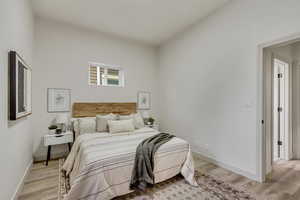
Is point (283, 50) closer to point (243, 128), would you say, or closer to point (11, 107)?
point (243, 128)

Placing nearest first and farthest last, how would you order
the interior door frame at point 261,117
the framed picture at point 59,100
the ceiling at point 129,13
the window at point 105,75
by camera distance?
1. the interior door frame at point 261,117
2. the ceiling at point 129,13
3. the framed picture at point 59,100
4. the window at point 105,75

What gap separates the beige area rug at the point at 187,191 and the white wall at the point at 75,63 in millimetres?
1763

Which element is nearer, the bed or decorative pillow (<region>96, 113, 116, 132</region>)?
the bed

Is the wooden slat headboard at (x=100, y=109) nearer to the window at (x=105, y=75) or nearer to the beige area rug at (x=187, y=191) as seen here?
the window at (x=105, y=75)

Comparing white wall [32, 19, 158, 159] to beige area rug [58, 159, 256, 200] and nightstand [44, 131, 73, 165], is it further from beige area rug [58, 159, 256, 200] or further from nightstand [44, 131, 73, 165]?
beige area rug [58, 159, 256, 200]

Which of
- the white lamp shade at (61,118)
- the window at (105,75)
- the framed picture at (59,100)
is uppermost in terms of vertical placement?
the window at (105,75)

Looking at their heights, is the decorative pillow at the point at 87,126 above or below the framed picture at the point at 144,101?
below

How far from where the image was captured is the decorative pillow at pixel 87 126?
286 centimetres

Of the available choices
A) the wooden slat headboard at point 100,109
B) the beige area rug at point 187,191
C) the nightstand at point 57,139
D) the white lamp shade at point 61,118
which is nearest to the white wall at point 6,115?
the beige area rug at point 187,191

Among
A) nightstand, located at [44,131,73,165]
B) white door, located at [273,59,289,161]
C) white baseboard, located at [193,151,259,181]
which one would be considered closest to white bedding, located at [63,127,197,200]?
nightstand, located at [44,131,73,165]

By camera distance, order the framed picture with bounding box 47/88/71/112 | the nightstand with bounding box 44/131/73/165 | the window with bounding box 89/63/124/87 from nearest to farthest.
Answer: the nightstand with bounding box 44/131/73/165 → the framed picture with bounding box 47/88/71/112 → the window with bounding box 89/63/124/87

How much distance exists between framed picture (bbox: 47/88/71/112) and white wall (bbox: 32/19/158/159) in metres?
0.09

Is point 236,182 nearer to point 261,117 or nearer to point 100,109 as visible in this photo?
point 261,117

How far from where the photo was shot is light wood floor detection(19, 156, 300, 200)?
73.8 inches
